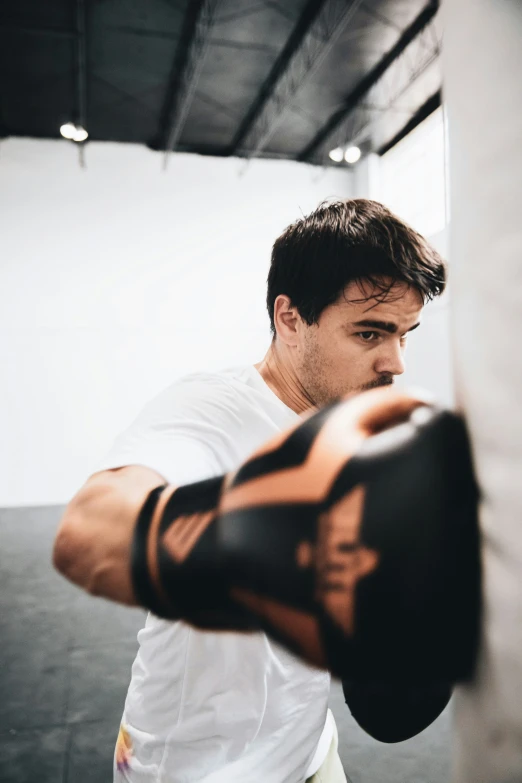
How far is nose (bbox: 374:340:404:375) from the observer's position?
0.95 metres

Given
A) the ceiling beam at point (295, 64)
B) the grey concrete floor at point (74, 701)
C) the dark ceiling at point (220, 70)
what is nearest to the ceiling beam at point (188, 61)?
the dark ceiling at point (220, 70)

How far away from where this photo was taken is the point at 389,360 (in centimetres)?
95

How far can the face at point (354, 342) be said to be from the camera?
0.92 metres

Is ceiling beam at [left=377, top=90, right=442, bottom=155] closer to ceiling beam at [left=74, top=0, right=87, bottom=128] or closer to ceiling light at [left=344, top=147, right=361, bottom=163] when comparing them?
ceiling light at [left=344, top=147, right=361, bottom=163]

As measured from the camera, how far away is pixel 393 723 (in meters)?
0.59

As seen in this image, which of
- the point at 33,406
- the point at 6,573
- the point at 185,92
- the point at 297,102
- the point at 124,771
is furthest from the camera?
the point at 33,406

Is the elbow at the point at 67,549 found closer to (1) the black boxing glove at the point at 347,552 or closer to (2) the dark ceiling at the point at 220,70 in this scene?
(1) the black boxing glove at the point at 347,552

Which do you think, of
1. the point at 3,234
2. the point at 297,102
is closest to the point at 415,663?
the point at 297,102

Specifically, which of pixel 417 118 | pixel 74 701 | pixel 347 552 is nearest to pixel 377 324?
pixel 347 552

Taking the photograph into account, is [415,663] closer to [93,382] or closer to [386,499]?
[386,499]

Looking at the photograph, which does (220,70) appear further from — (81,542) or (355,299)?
(81,542)

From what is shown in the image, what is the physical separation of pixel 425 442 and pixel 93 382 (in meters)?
5.71

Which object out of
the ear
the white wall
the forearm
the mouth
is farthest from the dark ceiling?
the forearm

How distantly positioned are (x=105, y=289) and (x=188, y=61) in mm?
2428
